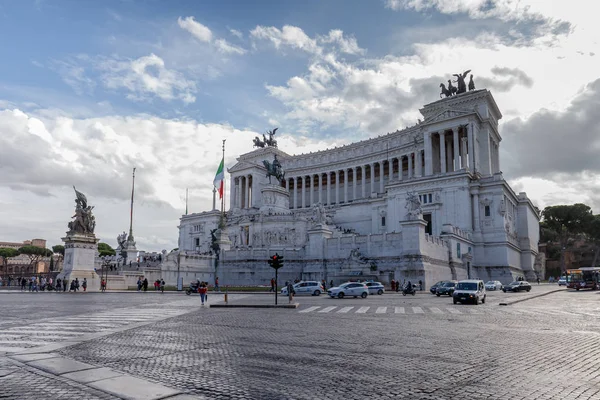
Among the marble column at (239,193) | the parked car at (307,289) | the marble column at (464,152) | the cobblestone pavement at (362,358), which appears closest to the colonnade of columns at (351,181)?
the marble column at (464,152)

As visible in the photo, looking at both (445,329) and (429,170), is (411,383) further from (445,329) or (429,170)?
(429,170)

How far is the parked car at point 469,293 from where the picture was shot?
1158 inches

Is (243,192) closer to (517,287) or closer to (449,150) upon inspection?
(449,150)

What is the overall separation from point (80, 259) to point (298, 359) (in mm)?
39208

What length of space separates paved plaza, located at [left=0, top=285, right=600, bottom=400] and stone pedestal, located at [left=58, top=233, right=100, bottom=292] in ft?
87.0

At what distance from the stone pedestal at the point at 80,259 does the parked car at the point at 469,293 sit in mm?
32820

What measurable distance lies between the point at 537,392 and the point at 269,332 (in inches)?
362

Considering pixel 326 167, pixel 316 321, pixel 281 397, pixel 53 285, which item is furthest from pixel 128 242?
pixel 281 397

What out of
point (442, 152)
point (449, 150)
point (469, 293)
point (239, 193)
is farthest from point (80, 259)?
point (239, 193)

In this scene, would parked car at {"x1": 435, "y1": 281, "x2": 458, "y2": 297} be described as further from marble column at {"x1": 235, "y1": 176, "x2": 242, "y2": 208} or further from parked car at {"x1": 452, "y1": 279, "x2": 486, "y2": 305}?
marble column at {"x1": 235, "y1": 176, "x2": 242, "y2": 208}

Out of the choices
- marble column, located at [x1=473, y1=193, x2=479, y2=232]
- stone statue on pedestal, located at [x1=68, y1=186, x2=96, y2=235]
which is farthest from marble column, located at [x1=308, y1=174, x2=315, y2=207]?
stone statue on pedestal, located at [x1=68, y1=186, x2=96, y2=235]

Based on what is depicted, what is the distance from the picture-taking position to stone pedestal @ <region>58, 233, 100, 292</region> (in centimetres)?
4381

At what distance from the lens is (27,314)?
21.4 meters

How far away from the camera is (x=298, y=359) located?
1090 centimetres
